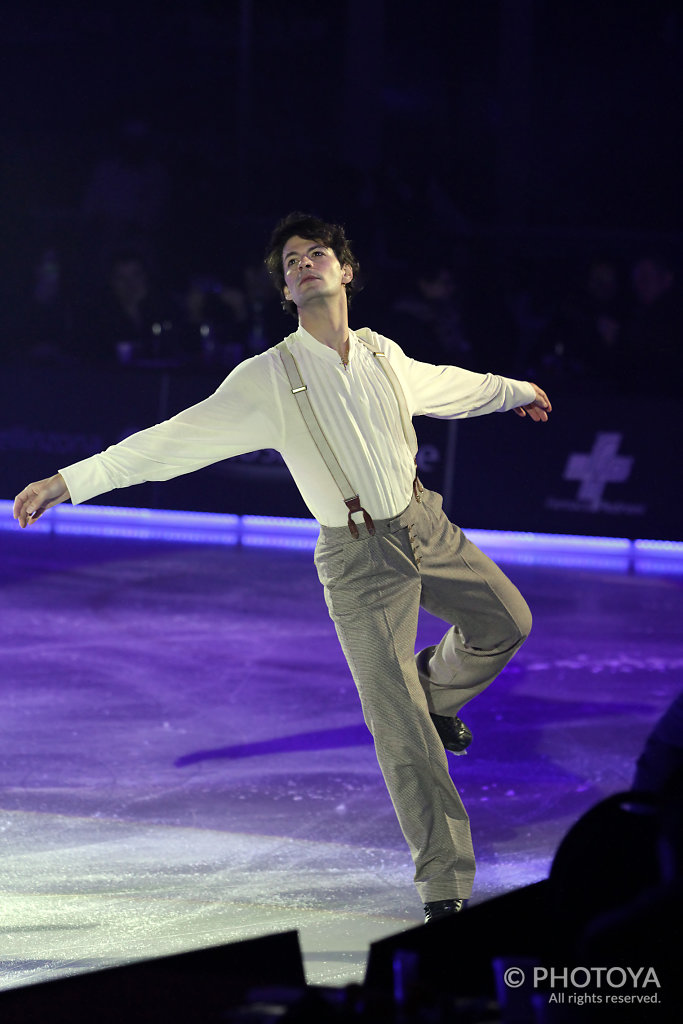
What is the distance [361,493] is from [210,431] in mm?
475

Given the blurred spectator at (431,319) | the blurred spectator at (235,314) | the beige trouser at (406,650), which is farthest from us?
the blurred spectator at (235,314)

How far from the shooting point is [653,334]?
1042 cm

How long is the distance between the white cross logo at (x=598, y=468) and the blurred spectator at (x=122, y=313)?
155 inches

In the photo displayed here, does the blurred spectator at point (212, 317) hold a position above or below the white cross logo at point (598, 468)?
above

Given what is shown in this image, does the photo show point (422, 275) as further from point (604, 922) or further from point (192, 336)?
point (604, 922)

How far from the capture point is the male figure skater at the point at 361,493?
11.8 ft

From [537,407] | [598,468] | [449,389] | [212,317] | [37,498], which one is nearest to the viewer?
[37,498]

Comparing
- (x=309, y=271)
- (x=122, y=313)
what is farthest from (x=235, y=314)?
(x=309, y=271)

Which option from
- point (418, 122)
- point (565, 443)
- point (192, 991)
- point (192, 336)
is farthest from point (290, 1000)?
point (418, 122)

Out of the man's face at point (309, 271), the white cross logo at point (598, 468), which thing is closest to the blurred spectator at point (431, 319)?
the white cross logo at point (598, 468)

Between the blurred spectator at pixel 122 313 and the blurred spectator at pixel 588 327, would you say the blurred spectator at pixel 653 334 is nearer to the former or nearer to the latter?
the blurred spectator at pixel 588 327

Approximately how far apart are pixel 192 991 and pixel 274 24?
44.6ft

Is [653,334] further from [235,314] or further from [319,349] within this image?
[319,349]

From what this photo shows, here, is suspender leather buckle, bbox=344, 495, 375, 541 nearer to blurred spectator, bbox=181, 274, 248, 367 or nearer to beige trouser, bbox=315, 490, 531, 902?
beige trouser, bbox=315, 490, 531, 902
